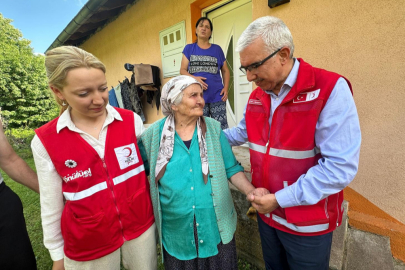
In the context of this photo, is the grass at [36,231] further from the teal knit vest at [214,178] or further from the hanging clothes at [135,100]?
the hanging clothes at [135,100]

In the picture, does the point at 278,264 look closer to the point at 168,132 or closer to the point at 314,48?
the point at 168,132

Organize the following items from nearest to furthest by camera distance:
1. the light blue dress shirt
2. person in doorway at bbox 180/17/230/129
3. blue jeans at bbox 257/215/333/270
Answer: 1. the light blue dress shirt
2. blue jeans at bbox 257/215/333/270
3. person in doorway at bbox 180/17/230/129

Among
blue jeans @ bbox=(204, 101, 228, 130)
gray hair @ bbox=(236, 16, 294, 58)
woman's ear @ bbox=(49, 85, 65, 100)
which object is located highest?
gray hair @ bbox=(236, 16, 294, 58)

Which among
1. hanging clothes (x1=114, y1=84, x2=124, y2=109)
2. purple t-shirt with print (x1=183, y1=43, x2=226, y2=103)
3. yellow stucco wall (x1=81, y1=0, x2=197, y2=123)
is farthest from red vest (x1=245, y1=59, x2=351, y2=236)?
hanging clothes (x1=114, y1=84, x2=124, y2=109)

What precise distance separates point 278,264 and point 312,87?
1351 mm

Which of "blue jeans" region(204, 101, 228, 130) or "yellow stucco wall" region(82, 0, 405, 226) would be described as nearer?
"yellow stucco wall" region(82, 0, 405, 226)

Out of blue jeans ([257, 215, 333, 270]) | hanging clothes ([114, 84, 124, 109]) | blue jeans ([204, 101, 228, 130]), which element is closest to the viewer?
A: blue jeans ([257, 215, 333, 270])

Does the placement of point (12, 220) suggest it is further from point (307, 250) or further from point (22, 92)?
point (22, 92)

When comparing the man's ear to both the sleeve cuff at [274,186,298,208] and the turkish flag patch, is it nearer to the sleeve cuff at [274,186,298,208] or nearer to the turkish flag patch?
the turkish flag patch

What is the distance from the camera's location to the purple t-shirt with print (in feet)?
10.1

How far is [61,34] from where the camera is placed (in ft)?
24.7

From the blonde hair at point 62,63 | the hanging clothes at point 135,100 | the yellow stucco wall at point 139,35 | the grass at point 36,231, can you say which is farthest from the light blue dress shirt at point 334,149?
the hanging clothes at point 135,100

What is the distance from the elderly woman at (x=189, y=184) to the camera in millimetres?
1428

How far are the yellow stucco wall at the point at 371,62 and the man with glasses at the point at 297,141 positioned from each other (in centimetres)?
108
